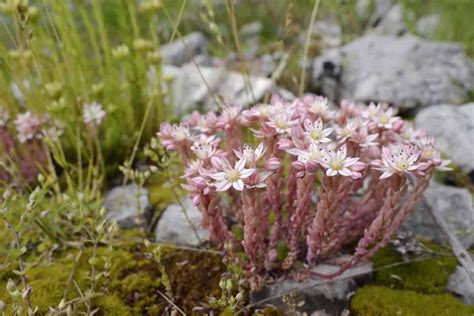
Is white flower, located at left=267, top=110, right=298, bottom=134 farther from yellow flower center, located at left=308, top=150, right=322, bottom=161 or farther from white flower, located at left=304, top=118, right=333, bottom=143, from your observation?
yellow flower center, located at left=308, top=150, right=322, bottom=161

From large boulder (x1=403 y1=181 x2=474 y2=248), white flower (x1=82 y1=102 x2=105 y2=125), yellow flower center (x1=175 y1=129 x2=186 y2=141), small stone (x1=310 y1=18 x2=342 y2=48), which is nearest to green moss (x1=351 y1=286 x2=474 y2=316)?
large boulder (x1=403 y1=181 x2=474 y2=248)

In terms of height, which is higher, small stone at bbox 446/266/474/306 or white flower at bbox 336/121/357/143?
white flower at bbox 336/121/357/143

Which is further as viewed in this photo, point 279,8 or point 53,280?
point 279,8

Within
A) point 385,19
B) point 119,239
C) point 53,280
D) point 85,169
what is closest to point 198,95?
point 85,169

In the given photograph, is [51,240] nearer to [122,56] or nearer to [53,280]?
[53,280]

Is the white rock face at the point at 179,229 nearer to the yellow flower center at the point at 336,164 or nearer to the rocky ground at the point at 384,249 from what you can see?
the rocky ground at the point at 384,249

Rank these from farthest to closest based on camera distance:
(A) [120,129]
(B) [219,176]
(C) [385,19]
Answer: (C) [385,19] < (A) [120,129] < (B) [219,176]
